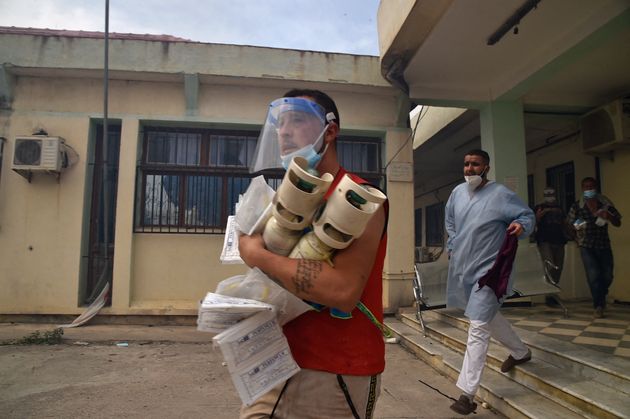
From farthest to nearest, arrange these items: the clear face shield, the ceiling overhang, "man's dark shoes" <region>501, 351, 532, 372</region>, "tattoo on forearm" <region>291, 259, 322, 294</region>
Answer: the ceiling overhang, "man's dark shoes" <region>501, 351, 532, 372</region>, the clear face shield, "tattoo on forearm" <region>291, 259, 322, 294</region>

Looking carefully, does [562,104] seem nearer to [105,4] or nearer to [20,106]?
[105,4]

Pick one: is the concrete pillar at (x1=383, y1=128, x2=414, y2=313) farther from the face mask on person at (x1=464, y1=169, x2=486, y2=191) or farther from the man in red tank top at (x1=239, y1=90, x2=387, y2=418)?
the man in red tank top at (x1=239, y1=90, x2=387, y2=418)

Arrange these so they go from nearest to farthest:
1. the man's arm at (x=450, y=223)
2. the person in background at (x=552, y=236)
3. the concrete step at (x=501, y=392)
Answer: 1. the concrete step at (x=501, y=392)
2. the man's arm at (x=450, y=223)
3. the person in background at (x=552, y=236)

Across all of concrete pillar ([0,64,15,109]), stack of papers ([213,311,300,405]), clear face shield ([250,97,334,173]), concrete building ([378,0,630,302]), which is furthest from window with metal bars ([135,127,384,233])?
stack of papers ([213,311,300,405])

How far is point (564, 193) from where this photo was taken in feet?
25.3

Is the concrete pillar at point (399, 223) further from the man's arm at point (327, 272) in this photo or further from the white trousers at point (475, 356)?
the man's arm at point (327, 272)

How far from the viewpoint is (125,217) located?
6.53 m

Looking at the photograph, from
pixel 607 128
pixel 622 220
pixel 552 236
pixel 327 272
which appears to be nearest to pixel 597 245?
pixel 552 236

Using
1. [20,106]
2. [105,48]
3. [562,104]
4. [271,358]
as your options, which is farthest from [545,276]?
[20,106]

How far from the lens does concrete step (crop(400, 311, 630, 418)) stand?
8.96 feet

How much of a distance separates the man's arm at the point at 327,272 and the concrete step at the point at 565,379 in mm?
2433

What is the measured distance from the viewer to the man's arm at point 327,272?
1.11 m

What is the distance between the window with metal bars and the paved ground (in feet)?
6.65

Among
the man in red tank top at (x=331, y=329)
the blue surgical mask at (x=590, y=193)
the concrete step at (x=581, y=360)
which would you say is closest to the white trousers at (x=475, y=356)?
the concrete step at (x=581, y=360)
